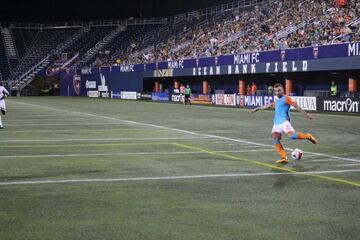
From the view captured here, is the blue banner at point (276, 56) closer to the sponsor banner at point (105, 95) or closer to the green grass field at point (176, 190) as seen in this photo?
the sponsor banner at point (105, 95)

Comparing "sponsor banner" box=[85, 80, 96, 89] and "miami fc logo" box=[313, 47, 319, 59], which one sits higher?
"miami fc logo" box=[313, 47, 319, 59]

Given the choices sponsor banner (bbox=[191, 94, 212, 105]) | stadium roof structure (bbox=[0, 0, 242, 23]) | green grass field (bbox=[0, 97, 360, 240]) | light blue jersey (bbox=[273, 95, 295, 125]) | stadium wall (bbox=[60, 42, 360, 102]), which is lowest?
green grass field (bbox=[0, 97, 360, 240])

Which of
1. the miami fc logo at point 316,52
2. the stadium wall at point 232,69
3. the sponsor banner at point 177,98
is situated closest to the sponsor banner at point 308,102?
the stadium wall at point 232,69

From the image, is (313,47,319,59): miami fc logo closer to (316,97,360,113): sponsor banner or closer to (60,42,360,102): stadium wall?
(60,42,360,102): stadium wall

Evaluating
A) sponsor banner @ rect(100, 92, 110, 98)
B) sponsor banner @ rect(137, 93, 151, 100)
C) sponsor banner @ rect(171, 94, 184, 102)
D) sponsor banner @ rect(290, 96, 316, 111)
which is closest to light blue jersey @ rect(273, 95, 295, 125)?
sponsor banner @ rect(290, 96, 316, 111)

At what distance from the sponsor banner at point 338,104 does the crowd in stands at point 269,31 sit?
3.91 metres

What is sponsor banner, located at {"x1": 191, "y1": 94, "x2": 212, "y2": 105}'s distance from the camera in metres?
A: 49.2

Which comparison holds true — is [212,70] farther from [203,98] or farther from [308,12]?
[308,12]

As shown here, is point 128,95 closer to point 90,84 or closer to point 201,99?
point 90,84

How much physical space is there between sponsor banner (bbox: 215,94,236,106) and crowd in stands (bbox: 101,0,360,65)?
3820 millimetres

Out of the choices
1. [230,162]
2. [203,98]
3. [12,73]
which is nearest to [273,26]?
[203,98]

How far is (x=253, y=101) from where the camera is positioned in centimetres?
4209

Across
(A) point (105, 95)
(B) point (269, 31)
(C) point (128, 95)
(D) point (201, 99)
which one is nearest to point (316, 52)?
(B) point (269, 31)

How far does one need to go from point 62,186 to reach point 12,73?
74789 mm
